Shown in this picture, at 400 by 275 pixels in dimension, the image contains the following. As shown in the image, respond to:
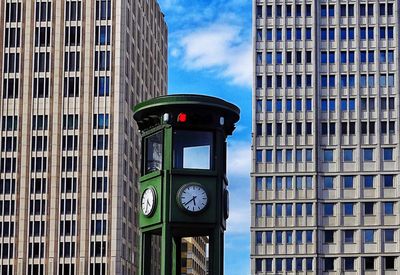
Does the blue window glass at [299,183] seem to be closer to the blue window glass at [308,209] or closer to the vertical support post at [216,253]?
the blue window glass at [308,209]

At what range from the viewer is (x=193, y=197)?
3925 cm

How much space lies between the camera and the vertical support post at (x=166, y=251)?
3850 centimetres

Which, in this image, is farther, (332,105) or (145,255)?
(332,105)

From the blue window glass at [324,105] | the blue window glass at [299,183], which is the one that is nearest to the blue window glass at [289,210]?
the blue window glass at [299,183]

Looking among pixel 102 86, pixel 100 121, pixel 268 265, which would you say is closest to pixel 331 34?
pixel 102 86

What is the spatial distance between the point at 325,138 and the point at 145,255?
297 ft

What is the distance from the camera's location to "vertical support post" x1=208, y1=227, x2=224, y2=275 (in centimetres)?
3897

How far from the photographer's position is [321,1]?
433 ft

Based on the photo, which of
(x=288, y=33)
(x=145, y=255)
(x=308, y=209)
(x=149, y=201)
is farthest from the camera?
(x=288, y=33)

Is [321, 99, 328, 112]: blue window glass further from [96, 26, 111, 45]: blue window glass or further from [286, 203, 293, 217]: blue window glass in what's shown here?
[96, 26, 111, 45]: blue window glass

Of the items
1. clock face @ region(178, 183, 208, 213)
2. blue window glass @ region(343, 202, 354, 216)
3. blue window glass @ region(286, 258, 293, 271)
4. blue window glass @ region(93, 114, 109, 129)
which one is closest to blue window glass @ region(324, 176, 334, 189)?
blue window glass @ region(343, 202, 354, 216)

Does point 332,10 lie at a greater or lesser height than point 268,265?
greater

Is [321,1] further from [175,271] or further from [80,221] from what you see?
[175,271]

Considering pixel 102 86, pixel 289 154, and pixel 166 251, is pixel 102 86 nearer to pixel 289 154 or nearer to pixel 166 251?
pixel 289 154
